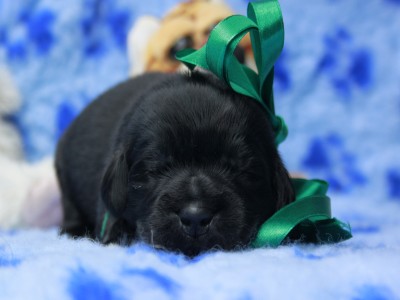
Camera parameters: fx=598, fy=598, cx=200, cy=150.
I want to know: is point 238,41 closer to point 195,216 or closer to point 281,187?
point 281,187

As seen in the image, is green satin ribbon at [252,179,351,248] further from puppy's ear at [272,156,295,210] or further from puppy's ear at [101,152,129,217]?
puppy's ear at [101,152,129,217]

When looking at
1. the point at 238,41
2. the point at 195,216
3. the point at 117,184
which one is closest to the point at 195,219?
the point at 195,216

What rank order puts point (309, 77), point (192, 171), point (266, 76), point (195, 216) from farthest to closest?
point (309, 77), point (266, 76), point (192, 171), point (195, 216)

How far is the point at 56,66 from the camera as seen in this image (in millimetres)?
3867

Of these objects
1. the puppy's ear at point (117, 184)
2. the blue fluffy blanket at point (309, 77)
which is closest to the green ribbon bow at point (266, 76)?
the puppy's ear at point (117, 184)

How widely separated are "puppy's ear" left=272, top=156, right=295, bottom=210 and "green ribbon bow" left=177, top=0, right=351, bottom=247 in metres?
0.05

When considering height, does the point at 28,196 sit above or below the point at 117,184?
below

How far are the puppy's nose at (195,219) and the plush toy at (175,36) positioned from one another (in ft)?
4.61

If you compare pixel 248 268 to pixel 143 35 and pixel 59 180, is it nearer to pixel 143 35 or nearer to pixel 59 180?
pixel 59 180

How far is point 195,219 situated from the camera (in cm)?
148

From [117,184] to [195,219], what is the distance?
415 mm

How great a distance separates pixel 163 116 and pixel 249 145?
262 millimetres

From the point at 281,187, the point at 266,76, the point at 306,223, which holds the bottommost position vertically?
the point at 306,223

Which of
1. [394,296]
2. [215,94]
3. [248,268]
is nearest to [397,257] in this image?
[394,296]
